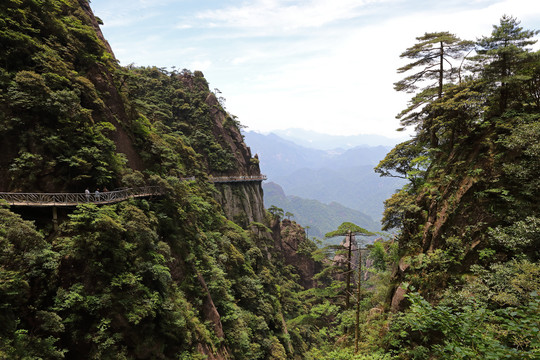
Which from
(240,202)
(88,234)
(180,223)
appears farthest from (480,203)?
(240,202)

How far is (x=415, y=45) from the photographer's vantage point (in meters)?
17.8

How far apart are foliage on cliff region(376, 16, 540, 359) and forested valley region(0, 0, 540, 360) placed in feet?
0.26

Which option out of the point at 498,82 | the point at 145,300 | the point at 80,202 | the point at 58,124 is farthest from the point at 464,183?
the point at 58,124

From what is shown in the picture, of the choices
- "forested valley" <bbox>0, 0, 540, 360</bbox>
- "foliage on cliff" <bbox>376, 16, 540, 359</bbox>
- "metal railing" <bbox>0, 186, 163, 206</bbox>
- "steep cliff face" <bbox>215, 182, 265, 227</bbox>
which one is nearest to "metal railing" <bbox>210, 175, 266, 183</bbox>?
"steep cliff face" <bbox>215, 182, 265, 227</bbox>

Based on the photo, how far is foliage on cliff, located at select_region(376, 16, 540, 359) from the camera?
28.9 ft

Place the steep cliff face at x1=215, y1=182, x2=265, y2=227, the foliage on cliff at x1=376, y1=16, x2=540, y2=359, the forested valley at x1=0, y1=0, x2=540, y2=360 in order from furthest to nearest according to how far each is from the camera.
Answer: the steep cliff face at x1=215, y1=182, x2=265, y2=227 < the forested valley at x1=0, y1=0, x2=540, y2=360 < the foliage on cliff at x1=376, y1=16, x2=540, y2=359

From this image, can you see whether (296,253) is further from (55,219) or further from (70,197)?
(55,219)

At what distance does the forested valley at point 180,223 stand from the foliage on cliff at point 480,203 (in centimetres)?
8

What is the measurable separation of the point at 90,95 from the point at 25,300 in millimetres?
13780

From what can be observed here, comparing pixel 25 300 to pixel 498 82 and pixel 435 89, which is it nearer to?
pixel 498 82

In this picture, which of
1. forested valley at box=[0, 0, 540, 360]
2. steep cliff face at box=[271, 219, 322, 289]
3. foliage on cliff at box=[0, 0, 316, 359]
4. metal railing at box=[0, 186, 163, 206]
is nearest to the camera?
forested valley at box=[0, 0, 540, 360]

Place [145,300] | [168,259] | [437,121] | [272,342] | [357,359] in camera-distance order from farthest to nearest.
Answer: [272,342]
[168,259]
[437,121]
[145,300]
[357,359]

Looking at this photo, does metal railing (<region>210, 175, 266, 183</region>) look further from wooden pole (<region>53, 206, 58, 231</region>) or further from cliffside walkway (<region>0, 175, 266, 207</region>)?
wooden pole (<region>53, 206, 58, 231</region>)

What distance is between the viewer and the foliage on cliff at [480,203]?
8797 millimetres
